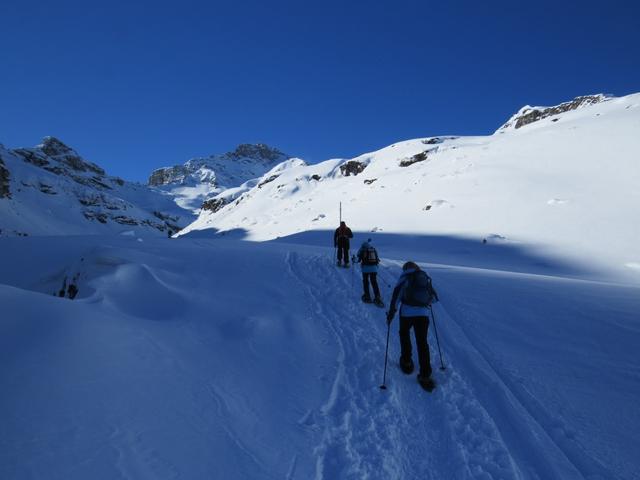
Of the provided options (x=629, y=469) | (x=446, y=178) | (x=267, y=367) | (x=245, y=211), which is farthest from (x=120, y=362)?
(x=245, y=211)

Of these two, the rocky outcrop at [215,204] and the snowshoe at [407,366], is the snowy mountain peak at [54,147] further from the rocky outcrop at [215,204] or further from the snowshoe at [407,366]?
the snowshoe at [407,366]

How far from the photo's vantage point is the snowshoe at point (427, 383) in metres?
5.20

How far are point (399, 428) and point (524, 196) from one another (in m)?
30.4

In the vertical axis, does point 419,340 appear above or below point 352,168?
below

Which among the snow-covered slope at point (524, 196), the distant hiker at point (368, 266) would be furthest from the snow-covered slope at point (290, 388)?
the snow-covered slope at point (524, 196)

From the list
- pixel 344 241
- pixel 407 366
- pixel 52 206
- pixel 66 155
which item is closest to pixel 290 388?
pixel 407 366

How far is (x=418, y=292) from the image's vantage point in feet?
18.3

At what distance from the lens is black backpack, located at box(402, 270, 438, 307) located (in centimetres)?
557

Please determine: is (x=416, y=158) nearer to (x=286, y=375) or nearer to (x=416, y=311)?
(x=416, y=311)

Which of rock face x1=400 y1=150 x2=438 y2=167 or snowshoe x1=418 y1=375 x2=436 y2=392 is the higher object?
rock face x1=400 y1=150 x2=438 y2=167

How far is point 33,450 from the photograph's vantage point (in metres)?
2.91

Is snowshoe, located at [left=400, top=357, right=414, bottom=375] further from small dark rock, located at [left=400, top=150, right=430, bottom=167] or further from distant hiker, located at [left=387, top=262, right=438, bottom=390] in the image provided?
small dark rock, located at [left=400, top=150, right=430, bottom=167]

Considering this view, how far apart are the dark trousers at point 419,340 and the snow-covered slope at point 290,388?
314mm

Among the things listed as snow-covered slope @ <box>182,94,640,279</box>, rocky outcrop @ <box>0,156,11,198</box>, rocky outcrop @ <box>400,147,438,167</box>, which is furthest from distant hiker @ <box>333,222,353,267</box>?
rocky outcrop @ <box>0,156,11,198</box>
